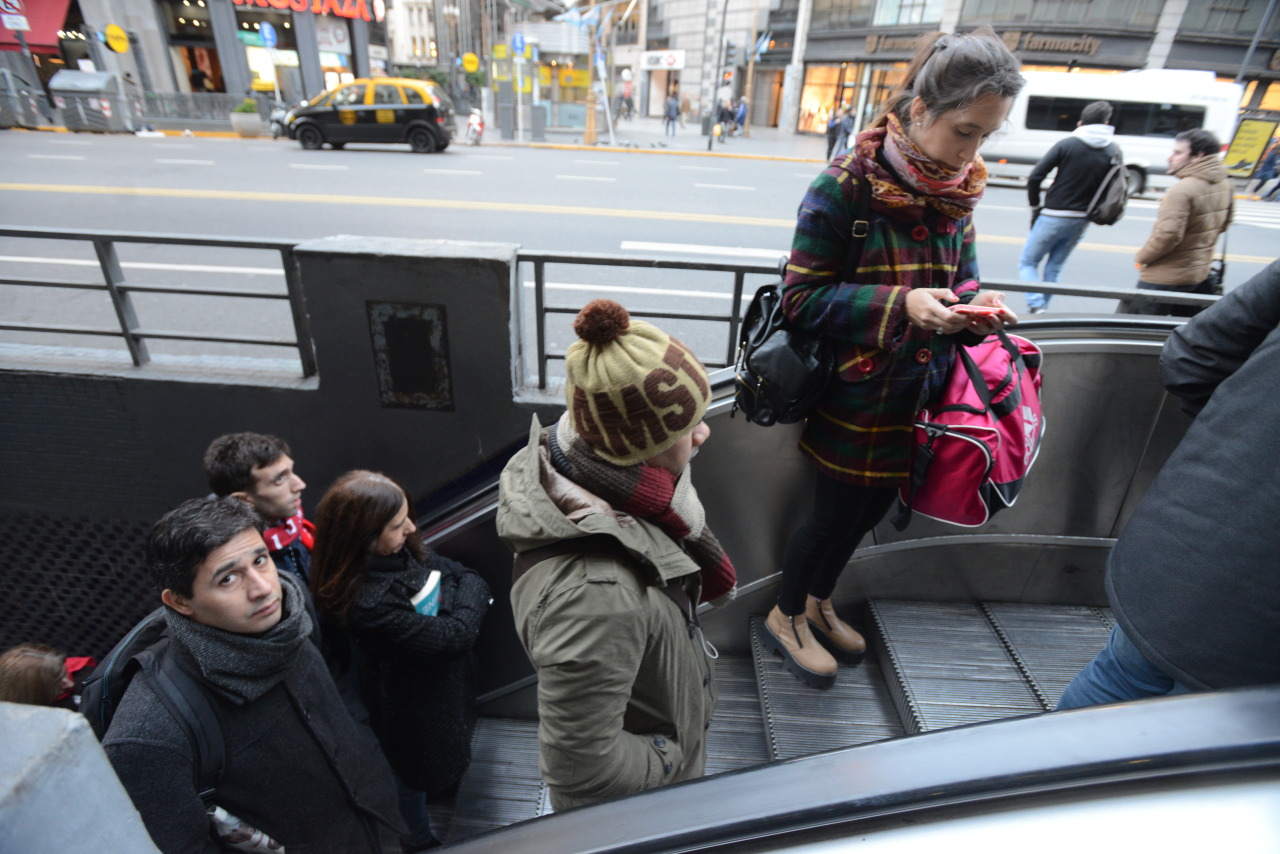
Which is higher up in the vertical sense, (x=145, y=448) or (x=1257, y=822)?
(x=1257, y=822)

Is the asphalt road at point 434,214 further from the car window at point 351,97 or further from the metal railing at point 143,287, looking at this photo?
the metal railing at point 143,287

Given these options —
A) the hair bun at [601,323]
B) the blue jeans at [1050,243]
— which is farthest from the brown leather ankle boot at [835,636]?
the blue jeans at [1050,243]

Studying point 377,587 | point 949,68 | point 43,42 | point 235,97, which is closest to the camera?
point 949,68

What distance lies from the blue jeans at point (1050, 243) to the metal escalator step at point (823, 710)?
459cm

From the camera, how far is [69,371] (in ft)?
14.5

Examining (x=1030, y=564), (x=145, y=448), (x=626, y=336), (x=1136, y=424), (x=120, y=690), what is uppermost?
(x=626, y=336)

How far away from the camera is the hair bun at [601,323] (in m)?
1.39

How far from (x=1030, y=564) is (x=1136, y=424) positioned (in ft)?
2.53

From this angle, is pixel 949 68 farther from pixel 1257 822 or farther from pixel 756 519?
pixel 756 519

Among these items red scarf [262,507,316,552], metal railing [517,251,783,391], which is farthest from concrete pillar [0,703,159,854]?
metal railing [517,251,783,391]

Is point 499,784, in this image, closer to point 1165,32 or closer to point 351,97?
point 351,97

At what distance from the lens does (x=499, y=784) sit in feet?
11.1

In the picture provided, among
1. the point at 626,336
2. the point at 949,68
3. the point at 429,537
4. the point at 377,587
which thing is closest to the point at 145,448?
the point at 429,537

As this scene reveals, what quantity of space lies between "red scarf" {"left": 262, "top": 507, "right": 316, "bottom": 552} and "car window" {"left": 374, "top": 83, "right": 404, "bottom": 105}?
17.7 metres
